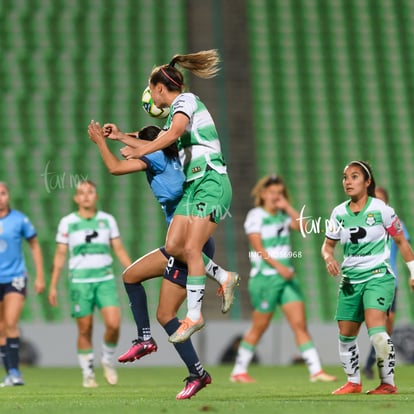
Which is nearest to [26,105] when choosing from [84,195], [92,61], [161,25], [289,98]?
[92,61]

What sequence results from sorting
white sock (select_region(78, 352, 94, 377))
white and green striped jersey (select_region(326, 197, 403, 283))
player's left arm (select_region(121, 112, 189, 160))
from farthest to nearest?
white sock (select_region(78, 352, 94, 377))
white and green striped jersey (select_region(326, 197, 403, 283))
player's left arm (select_region(121, 112, 189, 160))

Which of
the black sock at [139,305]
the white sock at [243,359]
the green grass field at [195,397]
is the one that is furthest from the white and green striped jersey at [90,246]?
the black sock at [139,305]

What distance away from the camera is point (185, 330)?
23.7 ft

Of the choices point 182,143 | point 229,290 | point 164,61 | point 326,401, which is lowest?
point 326,401

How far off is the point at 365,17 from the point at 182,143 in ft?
50.4

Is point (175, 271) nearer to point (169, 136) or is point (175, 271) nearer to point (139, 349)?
point (139, 349)

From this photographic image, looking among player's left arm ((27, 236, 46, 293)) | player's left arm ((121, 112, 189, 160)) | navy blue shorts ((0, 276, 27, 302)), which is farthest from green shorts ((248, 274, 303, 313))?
player's left arm ((121, 112, 189, 160))

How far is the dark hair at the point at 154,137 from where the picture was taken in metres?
7.66

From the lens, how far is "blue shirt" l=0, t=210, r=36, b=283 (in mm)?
11203

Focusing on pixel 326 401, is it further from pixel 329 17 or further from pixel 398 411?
pixel 329 17

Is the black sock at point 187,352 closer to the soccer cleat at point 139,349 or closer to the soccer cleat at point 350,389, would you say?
the soccer cleat at point 139,349

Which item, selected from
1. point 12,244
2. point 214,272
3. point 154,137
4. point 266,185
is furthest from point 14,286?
point 214,272

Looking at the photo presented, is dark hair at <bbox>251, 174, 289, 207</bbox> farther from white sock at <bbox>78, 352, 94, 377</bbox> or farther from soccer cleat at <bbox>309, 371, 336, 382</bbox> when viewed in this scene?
white sock at <bbox>78, 352, 94, 377</bbox>

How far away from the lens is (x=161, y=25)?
69.6 feet
